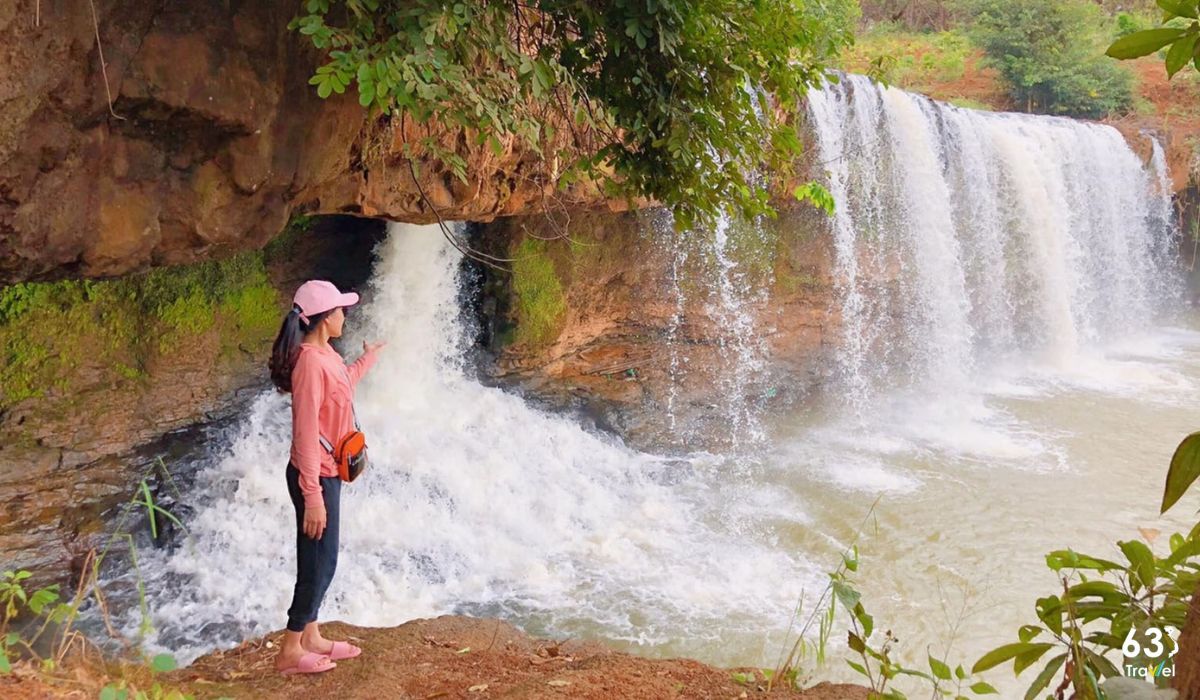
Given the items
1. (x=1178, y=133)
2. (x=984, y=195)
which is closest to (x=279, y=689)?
(x=984, y=195)

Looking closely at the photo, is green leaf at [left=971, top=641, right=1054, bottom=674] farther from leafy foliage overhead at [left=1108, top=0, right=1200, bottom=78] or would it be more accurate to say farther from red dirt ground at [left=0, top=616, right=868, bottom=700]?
red dirt ground at [left=0, top=616, right=868, bottom=700]

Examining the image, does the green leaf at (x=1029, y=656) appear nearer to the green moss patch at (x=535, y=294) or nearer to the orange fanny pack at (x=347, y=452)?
the orange fanny pack at (x=347, y=452)

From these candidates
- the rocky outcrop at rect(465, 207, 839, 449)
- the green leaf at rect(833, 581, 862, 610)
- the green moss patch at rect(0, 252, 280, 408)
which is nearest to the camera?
the green leaf at rect(833, 581, 862, 610)

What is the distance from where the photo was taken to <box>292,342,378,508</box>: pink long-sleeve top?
314 cm

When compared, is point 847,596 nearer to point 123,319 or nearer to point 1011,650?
point 1011,650

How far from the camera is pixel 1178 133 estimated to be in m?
15.6

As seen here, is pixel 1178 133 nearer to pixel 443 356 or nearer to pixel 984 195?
pixel 984 195

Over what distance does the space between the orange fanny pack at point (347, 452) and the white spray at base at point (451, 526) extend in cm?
229

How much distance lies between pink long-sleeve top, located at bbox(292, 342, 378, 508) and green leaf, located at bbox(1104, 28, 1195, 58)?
8.87 ft

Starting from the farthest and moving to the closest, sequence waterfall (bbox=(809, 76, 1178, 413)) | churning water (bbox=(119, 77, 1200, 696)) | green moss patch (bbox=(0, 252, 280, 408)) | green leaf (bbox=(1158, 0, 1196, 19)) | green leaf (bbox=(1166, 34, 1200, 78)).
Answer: waterfall (bbox=(809, 76, 1178, 413)), churning water (bbox=(119, 77, 1200, 696)), green moss patch (bbox=(0, 252, 280, 408)), green leaf (bbox=(1166, 34, 1200, 78)), green leaf (bbox=(1158, 0, 1196, 19))

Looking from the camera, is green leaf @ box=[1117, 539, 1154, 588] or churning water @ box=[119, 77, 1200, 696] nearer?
green leaf @ box=[1117, 539, 1154, 588]

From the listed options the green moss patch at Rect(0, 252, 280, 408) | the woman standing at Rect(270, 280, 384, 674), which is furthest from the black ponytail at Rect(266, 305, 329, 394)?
the green moss patch at Rect(0, 252, 280, 408)

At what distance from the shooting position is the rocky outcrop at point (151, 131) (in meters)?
3.24

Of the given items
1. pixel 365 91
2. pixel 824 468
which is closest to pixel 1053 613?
pixel 365 91
